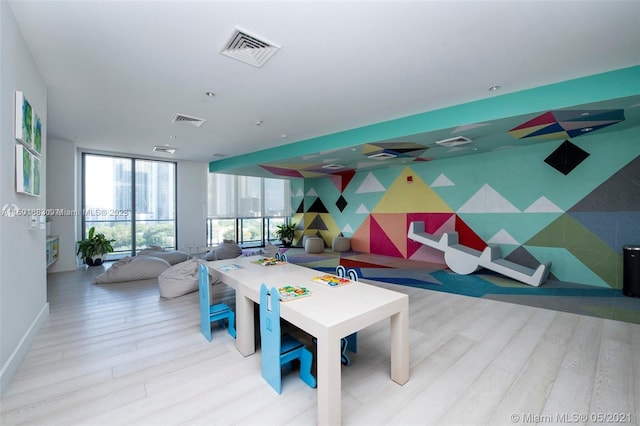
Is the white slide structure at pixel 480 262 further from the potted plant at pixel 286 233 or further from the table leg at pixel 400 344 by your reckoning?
the potted plant at pixel 286 233

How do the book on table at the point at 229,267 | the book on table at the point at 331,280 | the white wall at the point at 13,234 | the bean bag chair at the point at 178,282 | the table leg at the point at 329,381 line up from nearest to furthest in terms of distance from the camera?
1. the table leg at the point at 329,381
2. the white wall at the point at 13,234
3. the book on table at the point at 331,280
4. the book on table at the point at 229,267
5. the bean bag chair at the point at 178,282

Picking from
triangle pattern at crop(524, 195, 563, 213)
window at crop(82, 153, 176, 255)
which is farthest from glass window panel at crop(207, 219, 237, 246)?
triangle pattern at crop(524, 195, 563, 213)

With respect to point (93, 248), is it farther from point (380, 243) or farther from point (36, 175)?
point (380, 243)

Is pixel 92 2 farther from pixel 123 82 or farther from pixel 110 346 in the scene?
pixel 110 346

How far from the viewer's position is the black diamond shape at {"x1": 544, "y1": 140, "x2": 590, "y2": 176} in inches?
176

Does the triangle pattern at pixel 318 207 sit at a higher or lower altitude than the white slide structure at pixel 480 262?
higher

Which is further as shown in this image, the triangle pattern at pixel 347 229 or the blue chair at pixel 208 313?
the triangle pattern at pixel 347 229

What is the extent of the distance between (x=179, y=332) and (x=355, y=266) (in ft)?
12.6

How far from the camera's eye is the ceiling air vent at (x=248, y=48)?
2174 mm

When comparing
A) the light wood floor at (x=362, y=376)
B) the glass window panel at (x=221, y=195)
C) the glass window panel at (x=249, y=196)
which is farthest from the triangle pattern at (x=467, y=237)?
the glass window panel at (x=221, y=195)

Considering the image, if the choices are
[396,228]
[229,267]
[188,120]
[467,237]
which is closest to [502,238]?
[467,237]

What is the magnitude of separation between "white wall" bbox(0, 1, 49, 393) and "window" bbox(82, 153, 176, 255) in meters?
4.49

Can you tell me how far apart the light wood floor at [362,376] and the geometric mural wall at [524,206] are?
2.06 meters

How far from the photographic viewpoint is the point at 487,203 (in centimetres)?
549
